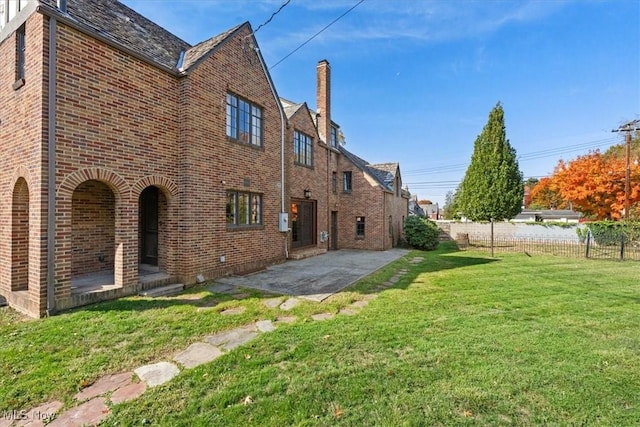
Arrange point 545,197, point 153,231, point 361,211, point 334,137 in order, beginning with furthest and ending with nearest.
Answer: point 545,197
point 334,137
point 361,211
point 153,231

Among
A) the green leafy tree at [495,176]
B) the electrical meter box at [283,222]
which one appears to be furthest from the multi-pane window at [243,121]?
the green leafy tree at [495,176]

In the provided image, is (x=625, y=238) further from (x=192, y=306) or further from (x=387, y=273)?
(x=192, y=306)

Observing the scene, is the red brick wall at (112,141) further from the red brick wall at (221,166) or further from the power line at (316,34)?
the power line at (316,34)

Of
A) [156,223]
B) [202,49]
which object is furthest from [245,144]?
[156,223]

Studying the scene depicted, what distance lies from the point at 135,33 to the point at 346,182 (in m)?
12.9

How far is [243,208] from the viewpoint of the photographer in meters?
9.55

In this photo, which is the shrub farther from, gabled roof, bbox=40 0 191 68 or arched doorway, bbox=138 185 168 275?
gabled roof, bbox=40 0 191 68

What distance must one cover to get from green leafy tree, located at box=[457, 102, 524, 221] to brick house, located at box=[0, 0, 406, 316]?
50.4 ft

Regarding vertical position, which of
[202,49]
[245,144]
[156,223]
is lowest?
[156,223]

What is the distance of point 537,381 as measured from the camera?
3137mm

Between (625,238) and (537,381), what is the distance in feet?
54.1

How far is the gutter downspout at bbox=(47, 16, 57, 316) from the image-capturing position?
5129 millimetres

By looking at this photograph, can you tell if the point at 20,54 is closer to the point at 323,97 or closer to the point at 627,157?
the point at 323,97

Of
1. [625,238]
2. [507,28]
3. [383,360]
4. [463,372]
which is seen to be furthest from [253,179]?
[625,238]
